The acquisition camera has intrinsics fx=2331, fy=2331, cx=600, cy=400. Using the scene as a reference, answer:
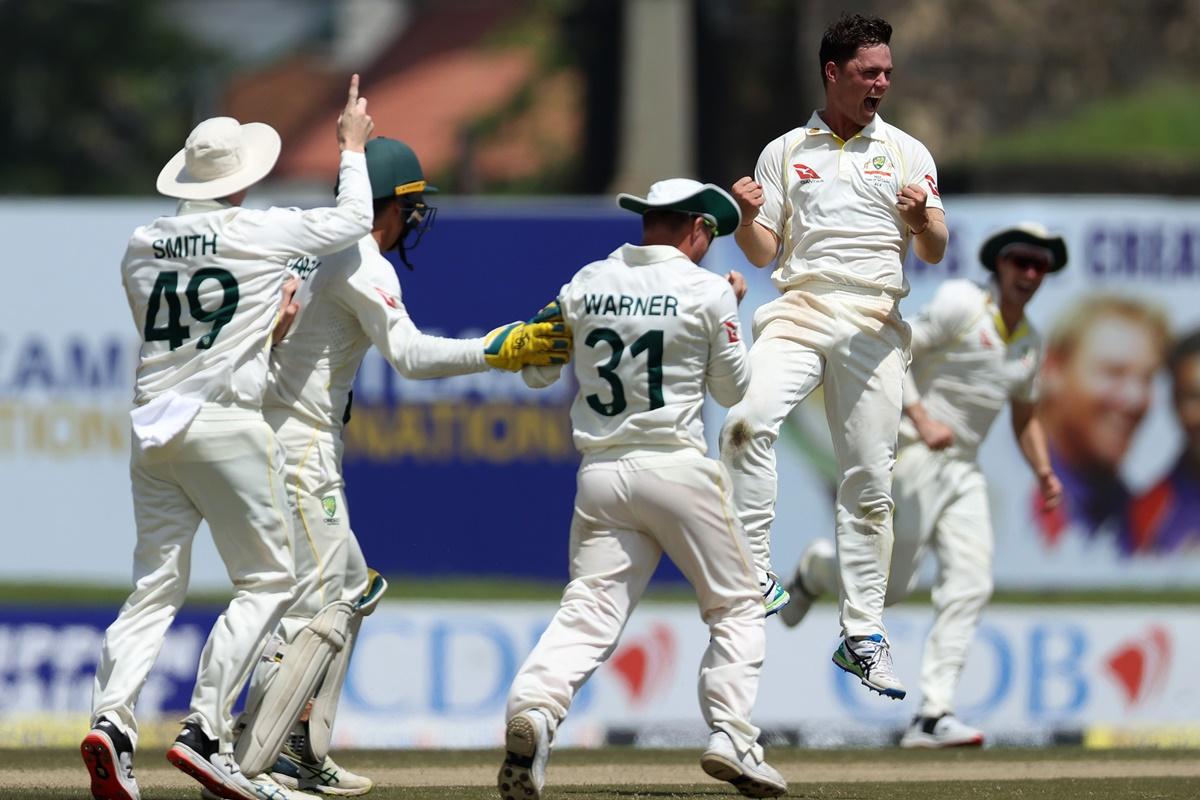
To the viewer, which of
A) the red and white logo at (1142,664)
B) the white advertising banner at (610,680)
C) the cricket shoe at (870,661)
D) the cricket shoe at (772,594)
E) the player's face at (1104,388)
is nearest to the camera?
the cricket shoe at (772,594)

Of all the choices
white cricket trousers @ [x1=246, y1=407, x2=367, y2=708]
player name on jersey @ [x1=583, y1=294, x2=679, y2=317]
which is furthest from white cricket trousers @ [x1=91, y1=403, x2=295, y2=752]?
player name on jersey @ [x1=583, y1=294, x2=679, y2=317]

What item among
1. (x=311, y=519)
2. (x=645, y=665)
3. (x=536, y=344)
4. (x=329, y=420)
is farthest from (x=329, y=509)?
(x=645, y=665)

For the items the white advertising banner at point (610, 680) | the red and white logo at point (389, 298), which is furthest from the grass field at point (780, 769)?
the red and white logo at point (389, 298)

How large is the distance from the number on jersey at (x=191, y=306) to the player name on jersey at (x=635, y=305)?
127 centimetres

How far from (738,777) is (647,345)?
1505 millimetres

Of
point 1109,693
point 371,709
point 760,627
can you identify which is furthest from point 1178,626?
point 760,627

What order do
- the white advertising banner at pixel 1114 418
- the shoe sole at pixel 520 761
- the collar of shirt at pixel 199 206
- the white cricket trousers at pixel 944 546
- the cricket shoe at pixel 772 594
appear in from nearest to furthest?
the shoe sole at pixel 520 761, the collar of shirt at pixel 199 206, the cricket shoe at pixel 772 594, the white cricket trousers at pixel 944 546, the white advertising banner at pixel 1114 418

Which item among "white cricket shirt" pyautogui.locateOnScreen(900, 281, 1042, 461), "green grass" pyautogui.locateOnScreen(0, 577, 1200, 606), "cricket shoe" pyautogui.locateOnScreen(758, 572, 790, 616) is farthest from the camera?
"green grass" pyautogui.locateOnScreen(0, 577, 1200, 606)

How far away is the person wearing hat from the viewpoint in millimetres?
7797

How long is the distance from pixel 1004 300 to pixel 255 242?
4.61 m

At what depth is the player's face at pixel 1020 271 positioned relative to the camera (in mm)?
A: 11145

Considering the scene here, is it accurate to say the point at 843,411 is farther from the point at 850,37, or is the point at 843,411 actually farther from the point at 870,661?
the point at 850,37

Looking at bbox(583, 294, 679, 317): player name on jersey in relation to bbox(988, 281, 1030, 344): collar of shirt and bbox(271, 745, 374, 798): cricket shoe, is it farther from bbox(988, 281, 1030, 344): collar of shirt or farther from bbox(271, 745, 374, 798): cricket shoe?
bbox(988, 281, 1030, 344): collar of shirt

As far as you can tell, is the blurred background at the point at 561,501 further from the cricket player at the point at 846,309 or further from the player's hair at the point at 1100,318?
the cricket player at the point at 846,309
